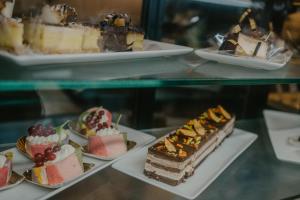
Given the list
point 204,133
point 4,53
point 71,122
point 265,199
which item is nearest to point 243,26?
point 204,133

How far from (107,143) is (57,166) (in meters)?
0.20

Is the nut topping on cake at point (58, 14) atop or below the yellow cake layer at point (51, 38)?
atop

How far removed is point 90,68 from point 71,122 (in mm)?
465

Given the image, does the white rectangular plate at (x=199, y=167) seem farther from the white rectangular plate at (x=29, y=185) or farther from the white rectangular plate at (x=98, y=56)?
the white rectangular plate at (x=98, y=56)

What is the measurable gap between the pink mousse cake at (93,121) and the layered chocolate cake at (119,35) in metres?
Answer: 0.26

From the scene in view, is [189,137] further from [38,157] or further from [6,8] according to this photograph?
[6,8]

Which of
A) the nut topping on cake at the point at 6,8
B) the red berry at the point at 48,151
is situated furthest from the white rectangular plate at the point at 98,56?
the red berry at the point at 48,151

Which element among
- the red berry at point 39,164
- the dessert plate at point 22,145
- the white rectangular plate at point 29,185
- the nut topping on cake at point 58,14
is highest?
the nut topping on cake at point 58,14

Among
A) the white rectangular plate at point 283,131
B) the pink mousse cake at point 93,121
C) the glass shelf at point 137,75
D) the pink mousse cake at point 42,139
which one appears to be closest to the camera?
the glass shelf at point 137,75

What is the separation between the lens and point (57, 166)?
91cm

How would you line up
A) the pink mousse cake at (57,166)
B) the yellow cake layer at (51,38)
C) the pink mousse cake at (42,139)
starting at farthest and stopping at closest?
the pink mousse cake at (42,139)
the pink mousse cake at (57,166)
the yellow cake layer at (51,38)

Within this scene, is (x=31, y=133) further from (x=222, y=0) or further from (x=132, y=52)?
(x=222, y=0)

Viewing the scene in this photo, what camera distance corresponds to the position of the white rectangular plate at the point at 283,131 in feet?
4.33

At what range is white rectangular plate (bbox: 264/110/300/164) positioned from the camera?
51.9 inches
